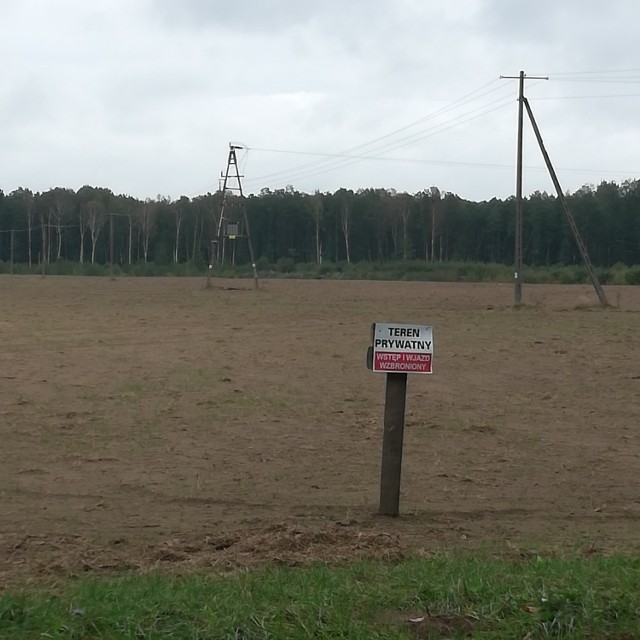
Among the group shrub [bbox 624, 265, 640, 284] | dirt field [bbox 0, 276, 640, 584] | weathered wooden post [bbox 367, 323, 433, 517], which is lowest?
dirt field [bbox 0, 276, 640, 584]

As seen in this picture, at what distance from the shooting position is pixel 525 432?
36.0 feet

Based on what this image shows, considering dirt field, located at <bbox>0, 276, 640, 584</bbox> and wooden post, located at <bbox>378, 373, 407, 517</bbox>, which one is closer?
dirt field, located at <bbox>0, 276, 640, 584</bbox>

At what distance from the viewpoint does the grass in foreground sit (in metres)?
4.41

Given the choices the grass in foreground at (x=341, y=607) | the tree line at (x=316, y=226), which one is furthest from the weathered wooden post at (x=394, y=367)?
the tree line at (x=316, y=226)

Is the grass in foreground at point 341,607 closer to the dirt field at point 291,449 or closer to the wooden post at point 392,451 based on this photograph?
the dirt field at point 291,449

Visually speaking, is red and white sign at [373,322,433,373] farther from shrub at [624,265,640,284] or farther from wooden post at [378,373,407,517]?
shrub at [624,265,640,284]

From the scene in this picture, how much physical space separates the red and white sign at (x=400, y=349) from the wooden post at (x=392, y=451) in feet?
0.55

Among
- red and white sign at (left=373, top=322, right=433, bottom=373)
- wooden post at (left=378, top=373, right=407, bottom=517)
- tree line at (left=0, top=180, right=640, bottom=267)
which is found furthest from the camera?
tree line at (left=0, top=180, right=640, bottom=267)

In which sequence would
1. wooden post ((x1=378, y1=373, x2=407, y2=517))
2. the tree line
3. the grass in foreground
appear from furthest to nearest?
1. the tree line
2. wooden post ((x1=378, y1=373, x2=407, y2=517))
3. the grass in foreground

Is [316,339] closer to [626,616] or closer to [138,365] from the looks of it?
[138,365]

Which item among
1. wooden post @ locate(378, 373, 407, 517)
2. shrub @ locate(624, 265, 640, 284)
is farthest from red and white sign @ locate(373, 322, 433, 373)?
shrub @ locate(624, 265, 640, 284)

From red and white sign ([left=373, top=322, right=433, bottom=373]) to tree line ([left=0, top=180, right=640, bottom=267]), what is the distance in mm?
88745

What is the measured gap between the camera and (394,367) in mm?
7293

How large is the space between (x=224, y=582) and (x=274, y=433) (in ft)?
17.8
